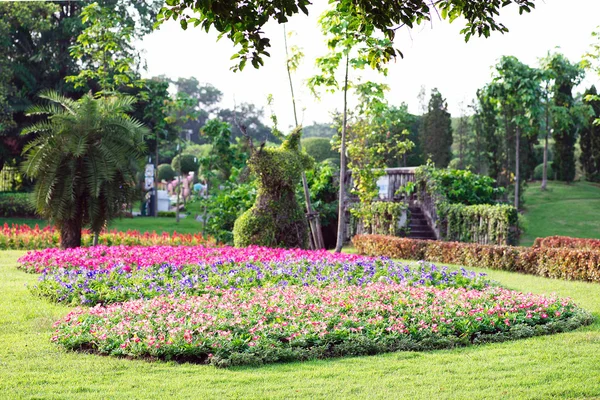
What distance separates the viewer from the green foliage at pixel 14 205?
74.5ft

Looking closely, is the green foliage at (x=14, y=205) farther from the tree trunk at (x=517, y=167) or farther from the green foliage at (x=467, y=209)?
the tree trunk at (x=517, y=167)

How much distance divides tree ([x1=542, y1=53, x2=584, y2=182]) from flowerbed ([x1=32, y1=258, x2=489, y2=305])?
766 inches

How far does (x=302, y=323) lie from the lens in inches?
247

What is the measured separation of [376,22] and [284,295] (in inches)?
148

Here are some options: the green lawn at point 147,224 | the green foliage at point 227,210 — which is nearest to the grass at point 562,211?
the green foliage at point 227,210

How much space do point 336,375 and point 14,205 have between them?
67.3 feet

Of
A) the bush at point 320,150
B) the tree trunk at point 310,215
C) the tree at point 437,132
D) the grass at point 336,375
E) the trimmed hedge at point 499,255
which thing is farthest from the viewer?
the bush at point 320,150

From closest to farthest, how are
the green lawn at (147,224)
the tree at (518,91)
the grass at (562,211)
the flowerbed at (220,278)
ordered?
the flowerbed at (220,278), the green lawn at (147,224), the grass at (562,211), the tree at (518,91)

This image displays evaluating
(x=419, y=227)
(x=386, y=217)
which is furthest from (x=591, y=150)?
(x=386, y=217)

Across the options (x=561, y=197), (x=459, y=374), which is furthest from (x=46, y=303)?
(x=561, y=197)

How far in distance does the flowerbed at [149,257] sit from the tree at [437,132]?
65.1 feet

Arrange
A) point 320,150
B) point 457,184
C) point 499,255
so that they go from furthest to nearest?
point 320,150 < point 457,184 < point 499,255

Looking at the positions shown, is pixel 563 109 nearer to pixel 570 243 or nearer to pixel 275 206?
pixel 570 243

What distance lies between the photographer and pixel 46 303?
8.09m
